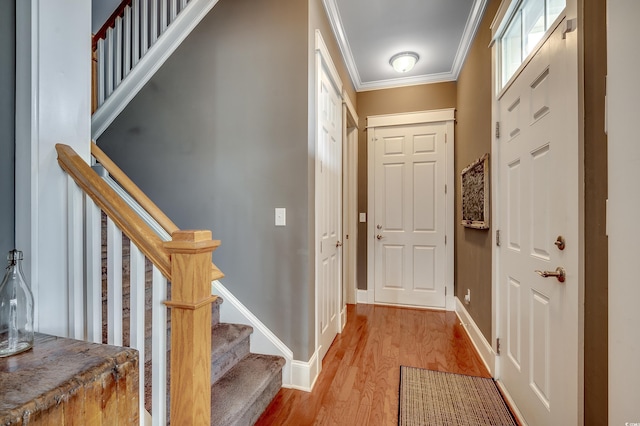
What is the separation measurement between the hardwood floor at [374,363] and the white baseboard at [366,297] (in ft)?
0.80

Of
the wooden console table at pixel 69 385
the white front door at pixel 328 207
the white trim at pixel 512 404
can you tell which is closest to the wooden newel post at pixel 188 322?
the wooden console table at pixel 69 385

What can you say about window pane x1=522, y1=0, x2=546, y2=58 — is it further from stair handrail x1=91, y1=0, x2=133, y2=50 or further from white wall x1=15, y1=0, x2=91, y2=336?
stair handrail x1=91, y1=0, x2=133, y2=50

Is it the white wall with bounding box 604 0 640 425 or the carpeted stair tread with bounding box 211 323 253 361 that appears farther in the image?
the carpeted stair tread with bounding box 211 323 253 361

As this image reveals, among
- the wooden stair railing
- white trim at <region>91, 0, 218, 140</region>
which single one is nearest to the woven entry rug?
the wooden stair railing

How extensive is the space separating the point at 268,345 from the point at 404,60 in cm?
302

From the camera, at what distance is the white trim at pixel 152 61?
2184mm

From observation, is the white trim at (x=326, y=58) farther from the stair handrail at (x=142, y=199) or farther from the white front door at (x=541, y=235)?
the stair handrail at (x=142, y=199)

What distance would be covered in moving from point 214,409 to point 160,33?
102 inches

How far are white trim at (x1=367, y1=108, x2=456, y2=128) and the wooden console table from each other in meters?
3.57

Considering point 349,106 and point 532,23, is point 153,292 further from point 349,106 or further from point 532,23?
point 349,106

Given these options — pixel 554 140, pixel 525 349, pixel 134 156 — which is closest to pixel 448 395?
pixel 525 349

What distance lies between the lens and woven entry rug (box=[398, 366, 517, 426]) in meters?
1.67

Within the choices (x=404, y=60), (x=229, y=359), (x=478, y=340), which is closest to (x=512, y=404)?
(x=478, y=340)

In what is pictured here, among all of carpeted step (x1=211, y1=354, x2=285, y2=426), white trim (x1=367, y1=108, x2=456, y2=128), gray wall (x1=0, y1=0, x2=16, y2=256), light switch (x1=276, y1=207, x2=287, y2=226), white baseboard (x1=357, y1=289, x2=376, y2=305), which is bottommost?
white baseboard (x1=357, y1=289, x2=376, y2=305)
